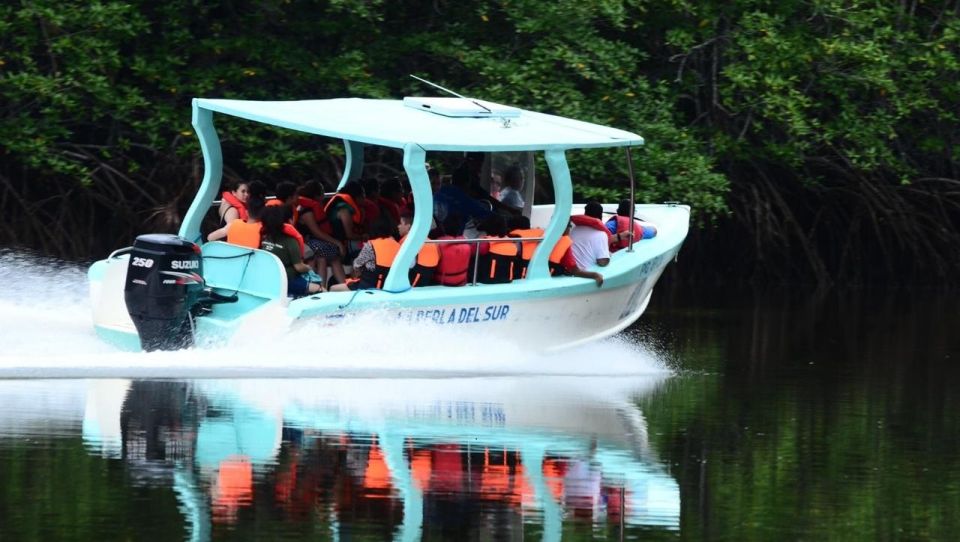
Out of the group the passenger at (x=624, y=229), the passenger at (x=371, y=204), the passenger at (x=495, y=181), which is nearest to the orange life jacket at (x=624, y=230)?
the passenger at (x=624, y=229)

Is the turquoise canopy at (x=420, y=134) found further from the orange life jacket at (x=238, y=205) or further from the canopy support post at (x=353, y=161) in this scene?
the canopy support post at (x=353, y=161)

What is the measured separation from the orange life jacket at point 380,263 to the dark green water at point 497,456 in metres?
0.69

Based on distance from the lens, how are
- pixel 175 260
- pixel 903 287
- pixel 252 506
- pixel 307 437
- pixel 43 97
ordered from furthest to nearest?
pixel 903 287, pixel 43 97, pixel 175 260, pixel 307 437, pixel 252 506

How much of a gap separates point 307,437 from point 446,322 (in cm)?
259

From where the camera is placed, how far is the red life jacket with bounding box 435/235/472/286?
11641mm

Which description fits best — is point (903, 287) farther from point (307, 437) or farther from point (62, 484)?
point (62, 484)

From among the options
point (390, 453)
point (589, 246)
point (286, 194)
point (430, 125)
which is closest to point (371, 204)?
point (286, 194)

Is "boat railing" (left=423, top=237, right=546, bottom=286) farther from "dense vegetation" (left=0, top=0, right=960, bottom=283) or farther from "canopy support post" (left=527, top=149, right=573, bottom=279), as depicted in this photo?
"dense vegetation" (left=0, top=0, right=960, bottom=283)

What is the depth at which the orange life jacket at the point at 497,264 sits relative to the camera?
467 inches

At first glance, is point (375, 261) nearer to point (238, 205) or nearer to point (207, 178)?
point (238, 205)

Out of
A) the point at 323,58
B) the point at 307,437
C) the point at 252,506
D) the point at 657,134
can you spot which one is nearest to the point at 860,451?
the point at 307,437

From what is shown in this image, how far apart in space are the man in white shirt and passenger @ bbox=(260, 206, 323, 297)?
6.18ft

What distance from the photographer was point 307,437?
29.7 feet

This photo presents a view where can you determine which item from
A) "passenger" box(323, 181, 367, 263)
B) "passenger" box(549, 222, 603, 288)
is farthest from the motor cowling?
"passenger" box(549, 222, 603, 288)
